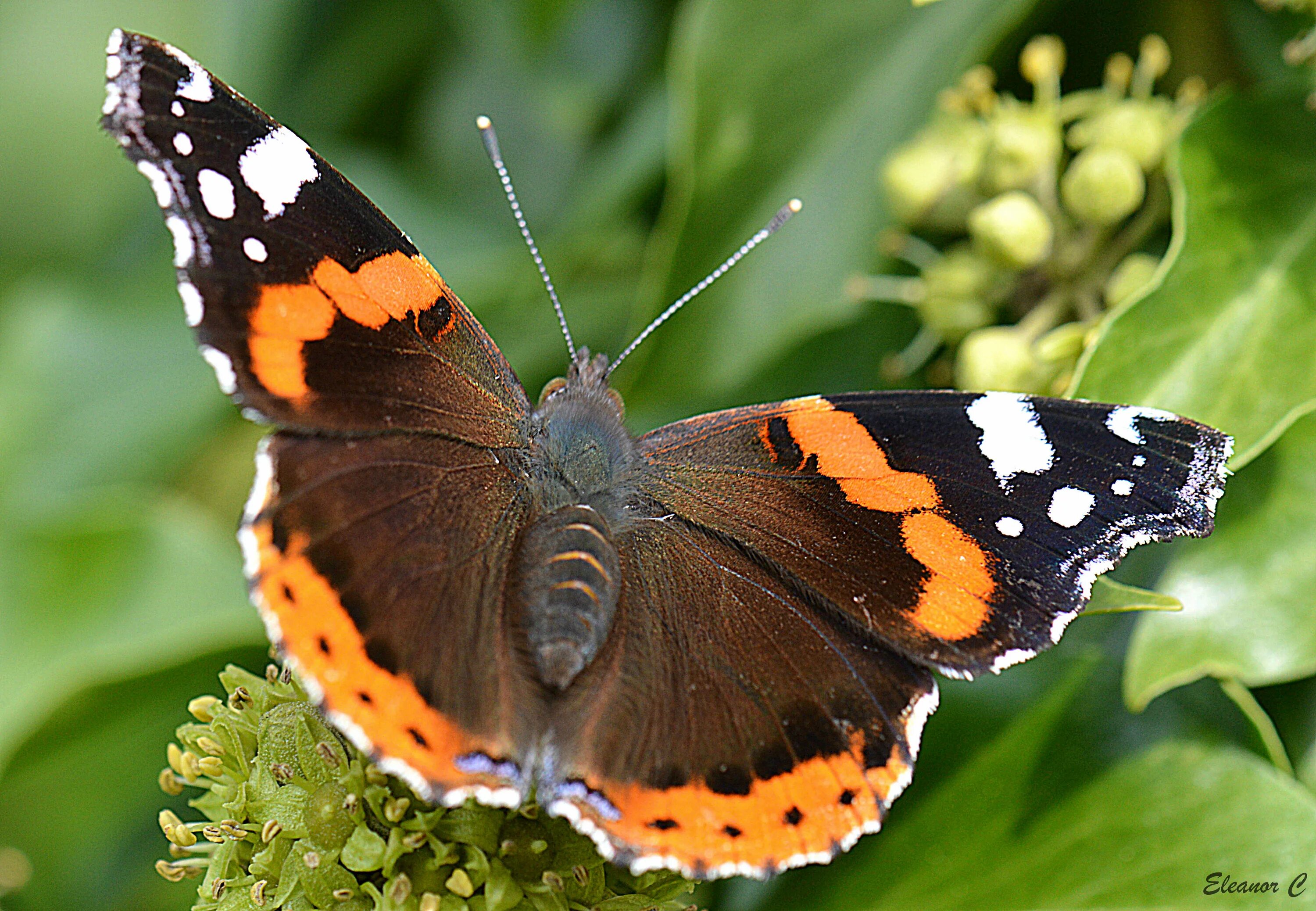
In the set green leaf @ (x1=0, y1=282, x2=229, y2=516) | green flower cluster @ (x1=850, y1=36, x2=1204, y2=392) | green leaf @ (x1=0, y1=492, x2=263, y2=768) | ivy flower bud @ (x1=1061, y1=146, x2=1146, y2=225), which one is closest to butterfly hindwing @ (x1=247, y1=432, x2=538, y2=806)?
green flower cluster @ (x1=850, y1=36, x2=1204, y2=392)

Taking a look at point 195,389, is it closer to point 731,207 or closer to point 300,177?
point 731,207

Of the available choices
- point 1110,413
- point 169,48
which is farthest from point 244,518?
point 1110,413

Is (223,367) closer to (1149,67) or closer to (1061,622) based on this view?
(1061,622)

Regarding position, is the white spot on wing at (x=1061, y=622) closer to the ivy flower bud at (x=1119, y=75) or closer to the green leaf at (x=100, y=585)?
the ivy flower bud at (x=1119, y=75)

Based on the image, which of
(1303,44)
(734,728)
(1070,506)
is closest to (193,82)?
(734,728)

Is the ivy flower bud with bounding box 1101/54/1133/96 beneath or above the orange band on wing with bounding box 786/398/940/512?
above

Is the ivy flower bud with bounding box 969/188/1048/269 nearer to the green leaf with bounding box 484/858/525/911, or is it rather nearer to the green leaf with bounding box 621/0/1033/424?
the green leaf with bounding box 621/0/1033/424
